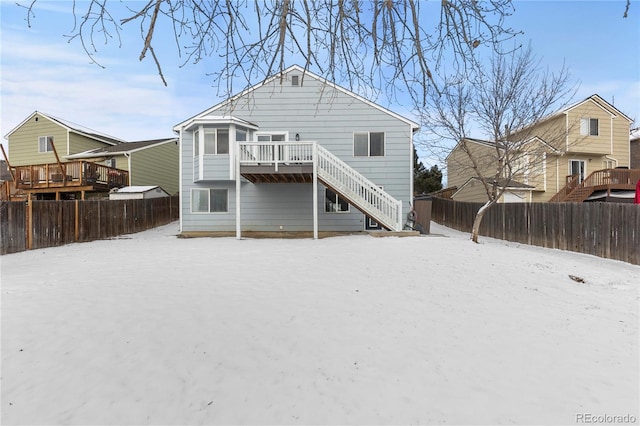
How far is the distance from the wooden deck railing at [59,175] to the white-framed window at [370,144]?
51.3 ft

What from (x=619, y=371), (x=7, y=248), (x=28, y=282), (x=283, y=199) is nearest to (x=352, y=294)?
(x=619, y=371)

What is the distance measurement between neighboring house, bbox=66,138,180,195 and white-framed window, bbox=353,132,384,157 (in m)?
15.9

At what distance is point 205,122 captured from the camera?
15.1 meters

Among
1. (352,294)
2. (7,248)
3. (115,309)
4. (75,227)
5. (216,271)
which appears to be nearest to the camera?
(115,309)

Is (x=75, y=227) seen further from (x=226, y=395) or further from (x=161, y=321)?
(x=226, y=395)

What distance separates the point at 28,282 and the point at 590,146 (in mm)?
29894

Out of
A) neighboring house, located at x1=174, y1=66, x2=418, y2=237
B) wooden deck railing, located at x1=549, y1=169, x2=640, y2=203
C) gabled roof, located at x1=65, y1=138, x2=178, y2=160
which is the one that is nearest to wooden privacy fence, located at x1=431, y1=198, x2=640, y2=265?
neighboring house, located at x1=174, y1=66, x2=418, y2=237

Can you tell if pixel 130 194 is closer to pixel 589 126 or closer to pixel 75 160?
pixel 75 160

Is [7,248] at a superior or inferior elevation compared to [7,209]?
inferior

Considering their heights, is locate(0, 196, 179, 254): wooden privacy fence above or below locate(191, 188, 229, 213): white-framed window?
below

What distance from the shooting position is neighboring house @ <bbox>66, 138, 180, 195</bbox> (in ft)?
77.5

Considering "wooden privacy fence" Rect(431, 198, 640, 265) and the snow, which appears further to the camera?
"wooden privacy fence" Rect(431, 198, 640, 265)

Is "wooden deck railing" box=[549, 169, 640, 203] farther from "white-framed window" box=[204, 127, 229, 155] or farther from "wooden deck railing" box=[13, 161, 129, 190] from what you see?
"wooden deck railing" box=[13, 161, 129, 190]

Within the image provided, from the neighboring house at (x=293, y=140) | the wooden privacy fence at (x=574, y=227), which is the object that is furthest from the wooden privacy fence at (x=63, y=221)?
the wooden privacy fence at (x=574, y=227)
